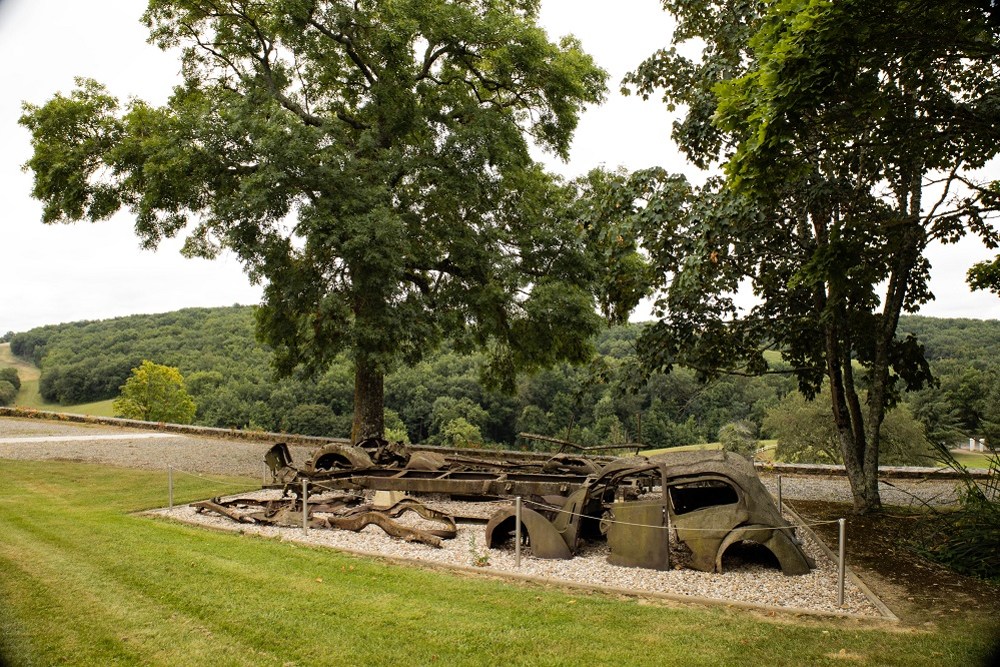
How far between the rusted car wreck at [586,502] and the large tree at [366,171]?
4470 mm

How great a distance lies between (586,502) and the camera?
8.12 m

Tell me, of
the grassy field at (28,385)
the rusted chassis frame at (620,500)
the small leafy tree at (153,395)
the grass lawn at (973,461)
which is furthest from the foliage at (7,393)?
the grass lawn at (973,461)

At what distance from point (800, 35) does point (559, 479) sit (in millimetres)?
6339

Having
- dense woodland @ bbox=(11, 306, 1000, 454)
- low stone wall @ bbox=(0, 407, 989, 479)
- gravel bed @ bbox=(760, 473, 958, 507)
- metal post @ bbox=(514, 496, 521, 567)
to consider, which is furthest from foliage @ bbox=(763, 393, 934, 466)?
metal post @ bbox=(514, 496, 521, 567)

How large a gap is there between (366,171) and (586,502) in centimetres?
1013

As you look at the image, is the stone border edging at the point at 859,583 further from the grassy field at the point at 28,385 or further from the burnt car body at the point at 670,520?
the grassy field at the point at 28,385

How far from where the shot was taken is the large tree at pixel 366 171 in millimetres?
13992

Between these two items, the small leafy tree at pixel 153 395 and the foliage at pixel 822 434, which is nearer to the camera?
the foliage at pixel 822 434

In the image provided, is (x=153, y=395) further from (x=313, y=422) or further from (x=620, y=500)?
(x=620, y=500)

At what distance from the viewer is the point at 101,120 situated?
1633 cm

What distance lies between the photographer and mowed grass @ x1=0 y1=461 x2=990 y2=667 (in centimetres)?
474

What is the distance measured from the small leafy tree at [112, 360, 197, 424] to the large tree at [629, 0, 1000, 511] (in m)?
37.7

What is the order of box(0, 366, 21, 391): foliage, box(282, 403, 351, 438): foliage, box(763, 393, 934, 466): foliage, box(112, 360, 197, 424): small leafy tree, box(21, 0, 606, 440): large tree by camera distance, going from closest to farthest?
1. box(21, 0, 606, 440): large tree
2. box(763, 393, 934, 466): foliage
3. box(282, 403, 351, 438): foliage
4. box(0, 366, 21, 391): foliage
5. box(112, 360, 197, 424): small leafy tree

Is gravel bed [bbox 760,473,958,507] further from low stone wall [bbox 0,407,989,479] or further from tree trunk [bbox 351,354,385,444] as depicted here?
tree trunk [bbox 351,354,385,444]
